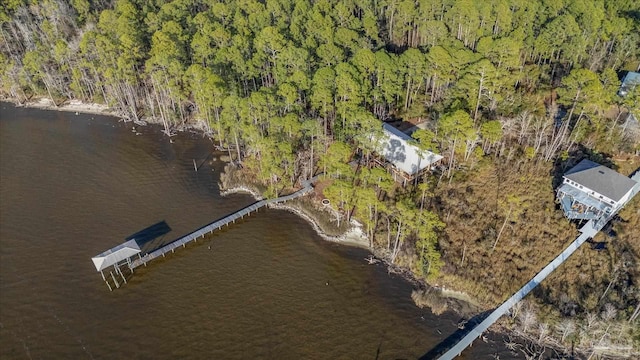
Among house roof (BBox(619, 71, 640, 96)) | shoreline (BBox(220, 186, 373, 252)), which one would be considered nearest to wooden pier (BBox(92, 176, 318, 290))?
shoreline (BBox(220, 186, 373, 252))

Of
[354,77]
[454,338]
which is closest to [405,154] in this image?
[354,77]

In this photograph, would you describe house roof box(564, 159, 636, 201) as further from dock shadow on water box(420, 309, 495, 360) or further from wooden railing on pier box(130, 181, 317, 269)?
wooden railing on pier box(130, 181, 317, 269)

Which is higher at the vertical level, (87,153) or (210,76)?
(210,76)

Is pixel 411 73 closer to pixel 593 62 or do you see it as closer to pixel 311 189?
pixel 311 189

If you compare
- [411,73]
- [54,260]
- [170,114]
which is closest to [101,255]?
[54,260]

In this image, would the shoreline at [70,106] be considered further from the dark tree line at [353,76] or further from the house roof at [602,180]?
the house roof at [602,180]
